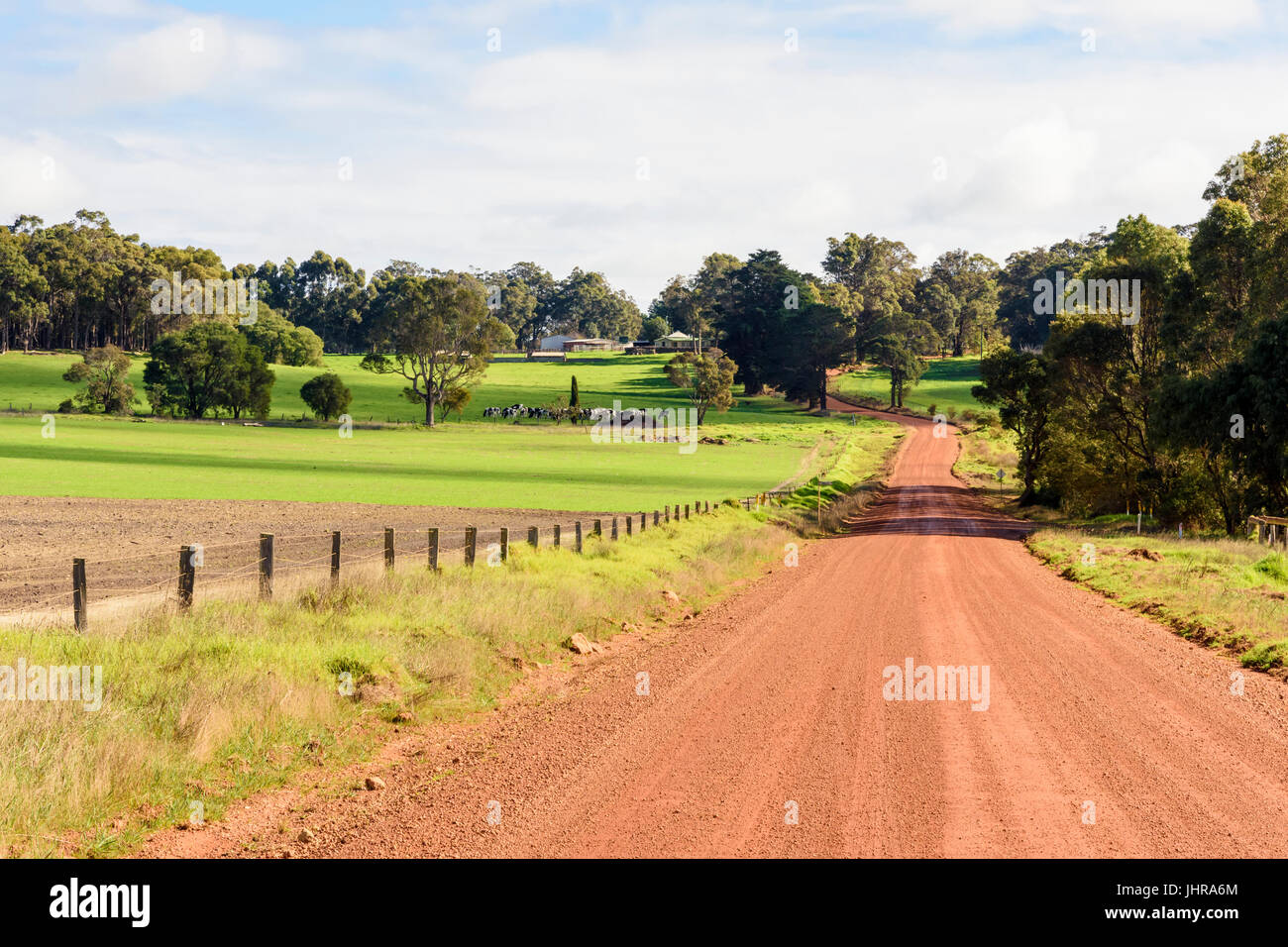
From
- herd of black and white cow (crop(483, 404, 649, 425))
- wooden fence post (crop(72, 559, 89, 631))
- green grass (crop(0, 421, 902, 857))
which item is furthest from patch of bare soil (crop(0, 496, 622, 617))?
herd of black and white cow (crop(483, 404, 649, 425))

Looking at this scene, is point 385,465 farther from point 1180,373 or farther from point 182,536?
point 1180,373

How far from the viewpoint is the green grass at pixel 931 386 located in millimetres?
144250

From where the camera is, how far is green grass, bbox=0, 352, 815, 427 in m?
121

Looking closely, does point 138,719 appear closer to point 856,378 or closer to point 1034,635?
point 1034,635

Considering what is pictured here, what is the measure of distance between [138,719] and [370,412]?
11568 centimetres

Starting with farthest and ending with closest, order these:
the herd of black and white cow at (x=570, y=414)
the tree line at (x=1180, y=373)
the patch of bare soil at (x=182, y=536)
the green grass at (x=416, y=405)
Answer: the herd of black and white cow at (x=570, y=414)
the green grass at (x=416, y=405)
the tree line at (x=1180, y=373)
the patch of bare soil at (x=182, y=536)

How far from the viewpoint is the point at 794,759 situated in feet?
33.8

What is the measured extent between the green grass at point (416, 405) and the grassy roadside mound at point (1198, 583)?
89255mm

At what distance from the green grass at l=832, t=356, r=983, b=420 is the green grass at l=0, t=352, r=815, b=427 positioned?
15.6 meters

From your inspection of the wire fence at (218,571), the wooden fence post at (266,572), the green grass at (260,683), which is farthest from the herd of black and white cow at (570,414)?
the wooden fence post at (266,572)

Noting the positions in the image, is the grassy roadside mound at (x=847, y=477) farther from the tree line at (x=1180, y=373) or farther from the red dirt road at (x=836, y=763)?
the red dirt road at (x=836, y=763)

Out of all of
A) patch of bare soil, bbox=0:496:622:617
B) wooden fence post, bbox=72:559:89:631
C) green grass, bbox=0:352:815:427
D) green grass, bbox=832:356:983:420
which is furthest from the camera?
green grass, bbox=832:356:983:420

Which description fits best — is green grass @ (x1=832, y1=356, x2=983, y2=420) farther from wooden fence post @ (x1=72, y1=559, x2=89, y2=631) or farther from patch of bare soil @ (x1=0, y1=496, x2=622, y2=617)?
wooden fence post @ (x1=72, y1=559, x2=89, y2=631)

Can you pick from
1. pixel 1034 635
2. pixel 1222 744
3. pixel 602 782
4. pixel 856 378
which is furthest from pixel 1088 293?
pixel 856 378
